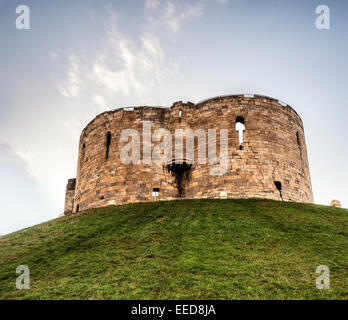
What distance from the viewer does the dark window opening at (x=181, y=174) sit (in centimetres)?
1980

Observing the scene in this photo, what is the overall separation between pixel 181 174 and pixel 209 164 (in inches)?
73.3

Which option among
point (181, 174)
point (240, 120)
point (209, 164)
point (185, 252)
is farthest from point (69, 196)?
point (185, 252)

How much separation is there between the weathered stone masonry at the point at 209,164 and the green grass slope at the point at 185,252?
223 cm

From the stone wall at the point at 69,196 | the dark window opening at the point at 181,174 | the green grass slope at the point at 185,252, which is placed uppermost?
the stone wall at the point at 69,196

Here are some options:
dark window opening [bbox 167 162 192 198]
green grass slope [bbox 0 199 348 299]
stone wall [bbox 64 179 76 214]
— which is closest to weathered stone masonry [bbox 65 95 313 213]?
dark window opening [bbox 167 162 192 198]

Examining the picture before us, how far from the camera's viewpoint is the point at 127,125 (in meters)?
21.3

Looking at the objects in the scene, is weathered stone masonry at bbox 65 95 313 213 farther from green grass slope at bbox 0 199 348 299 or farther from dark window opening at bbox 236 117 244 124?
green grass slope at bbox 0 199 348 299

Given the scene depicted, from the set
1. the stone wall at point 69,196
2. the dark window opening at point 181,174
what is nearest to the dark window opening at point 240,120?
the dark window opening at point 181,174

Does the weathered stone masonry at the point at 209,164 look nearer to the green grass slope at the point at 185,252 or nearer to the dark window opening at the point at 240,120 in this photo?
the dark window opening at the point at 240,120

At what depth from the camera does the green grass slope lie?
8.37 metres

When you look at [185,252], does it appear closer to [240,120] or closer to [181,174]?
[181,174]

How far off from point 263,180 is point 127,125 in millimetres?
8228

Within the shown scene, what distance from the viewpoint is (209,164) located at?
63.1 ft
